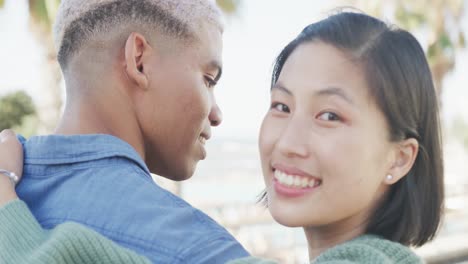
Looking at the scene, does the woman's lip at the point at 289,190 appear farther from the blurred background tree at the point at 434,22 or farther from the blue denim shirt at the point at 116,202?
the blurred background tree at the point at 434,22

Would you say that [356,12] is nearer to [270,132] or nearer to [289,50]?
[289,50]

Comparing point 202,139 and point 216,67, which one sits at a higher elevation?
point 216,67

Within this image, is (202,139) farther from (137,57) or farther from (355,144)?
(355,144)

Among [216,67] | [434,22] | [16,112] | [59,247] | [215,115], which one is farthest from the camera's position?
[434,22]

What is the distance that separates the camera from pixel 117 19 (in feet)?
5.63

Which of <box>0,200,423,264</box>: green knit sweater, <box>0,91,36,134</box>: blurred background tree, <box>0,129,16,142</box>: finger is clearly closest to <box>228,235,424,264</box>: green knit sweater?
<box>0,200,423,264</box>: green knit sweater

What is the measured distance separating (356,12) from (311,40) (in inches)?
6.6

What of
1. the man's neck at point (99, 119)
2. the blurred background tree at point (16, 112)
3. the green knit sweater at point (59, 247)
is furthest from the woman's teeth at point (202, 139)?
the blurred background tree at point (16, 112)

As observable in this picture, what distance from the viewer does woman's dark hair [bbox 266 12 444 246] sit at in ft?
4.77

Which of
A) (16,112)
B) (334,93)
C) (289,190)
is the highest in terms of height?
(334,93)

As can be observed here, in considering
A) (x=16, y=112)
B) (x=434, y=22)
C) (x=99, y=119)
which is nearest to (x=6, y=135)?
(x=99, y=119)

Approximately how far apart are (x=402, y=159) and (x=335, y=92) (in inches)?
8.8

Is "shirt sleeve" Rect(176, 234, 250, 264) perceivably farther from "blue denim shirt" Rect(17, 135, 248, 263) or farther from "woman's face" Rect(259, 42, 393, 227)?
"woman's face" Rect(259, 42, 393, 227)

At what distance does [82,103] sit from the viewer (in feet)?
5.40
